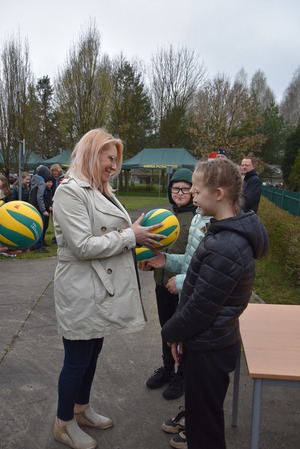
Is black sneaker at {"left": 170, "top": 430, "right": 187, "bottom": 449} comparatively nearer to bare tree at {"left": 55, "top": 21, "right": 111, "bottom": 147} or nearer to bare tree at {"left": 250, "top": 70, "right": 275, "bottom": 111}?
bare tree at {"left": 55, "top": 21, "right": 111, "bottom": 147}

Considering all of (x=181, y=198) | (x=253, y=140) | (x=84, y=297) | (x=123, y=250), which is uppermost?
(x=253, y=140)

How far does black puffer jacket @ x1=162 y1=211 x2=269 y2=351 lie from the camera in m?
1.80

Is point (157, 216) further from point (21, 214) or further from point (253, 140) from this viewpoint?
point (253, 140)

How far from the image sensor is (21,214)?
123 inches

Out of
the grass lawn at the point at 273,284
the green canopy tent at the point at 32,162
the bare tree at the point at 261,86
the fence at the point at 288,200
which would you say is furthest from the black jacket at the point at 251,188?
the bare tree at the point at 261,86

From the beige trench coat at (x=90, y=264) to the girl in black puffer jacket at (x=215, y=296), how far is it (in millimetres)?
509

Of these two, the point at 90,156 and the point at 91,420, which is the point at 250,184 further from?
the point at 91,420

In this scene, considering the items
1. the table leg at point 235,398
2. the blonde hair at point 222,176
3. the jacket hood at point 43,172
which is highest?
the blonde hair at point 222,176

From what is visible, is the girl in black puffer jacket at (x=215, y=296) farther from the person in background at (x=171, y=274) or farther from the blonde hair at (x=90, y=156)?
the person in background at (x=171, y=274)

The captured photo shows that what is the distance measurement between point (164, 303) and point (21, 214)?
4.77 ft

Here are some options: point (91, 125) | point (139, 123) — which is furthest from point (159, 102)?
point (91, 125)

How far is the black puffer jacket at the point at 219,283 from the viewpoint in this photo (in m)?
1.80

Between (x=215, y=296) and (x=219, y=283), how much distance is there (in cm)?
7

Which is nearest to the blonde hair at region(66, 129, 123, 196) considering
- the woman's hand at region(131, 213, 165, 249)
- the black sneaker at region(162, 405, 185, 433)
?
the woman's hand at region(131, 213, 165, 249)
